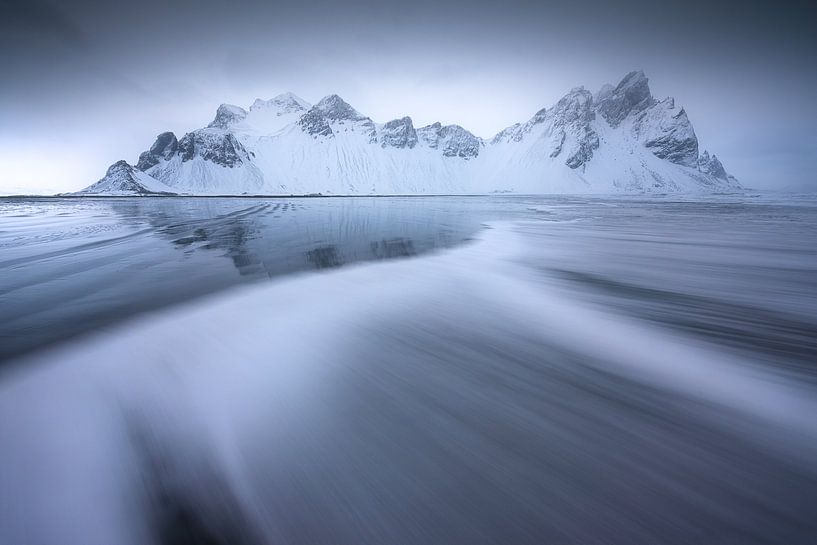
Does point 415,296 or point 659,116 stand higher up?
point 659,116

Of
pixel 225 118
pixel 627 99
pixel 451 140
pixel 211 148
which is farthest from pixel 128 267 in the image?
pixel 627 99

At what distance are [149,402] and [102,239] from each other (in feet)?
28.2

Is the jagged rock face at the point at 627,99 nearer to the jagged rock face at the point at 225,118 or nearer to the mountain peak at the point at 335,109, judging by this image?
the mountain peak at the point at 335,109

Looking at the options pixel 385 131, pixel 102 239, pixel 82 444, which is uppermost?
pixel 385 131

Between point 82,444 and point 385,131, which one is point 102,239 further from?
point 385,131

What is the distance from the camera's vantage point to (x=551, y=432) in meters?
1.63

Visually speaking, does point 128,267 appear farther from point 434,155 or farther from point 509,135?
point 509,135

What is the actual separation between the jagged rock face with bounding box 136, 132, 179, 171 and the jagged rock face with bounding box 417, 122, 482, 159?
108 m

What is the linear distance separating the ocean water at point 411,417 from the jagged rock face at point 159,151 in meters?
155

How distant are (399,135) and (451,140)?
27.1 m

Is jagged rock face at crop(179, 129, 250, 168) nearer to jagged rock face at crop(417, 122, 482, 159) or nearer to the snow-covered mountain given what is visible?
the snow-covered mountain

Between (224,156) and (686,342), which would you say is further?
(224,156)

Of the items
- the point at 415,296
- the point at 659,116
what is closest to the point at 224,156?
the point at 415,296

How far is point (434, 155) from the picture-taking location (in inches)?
6014
